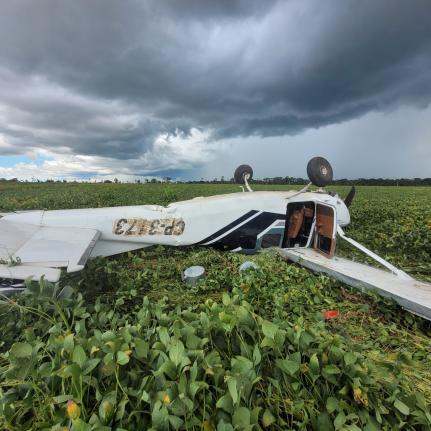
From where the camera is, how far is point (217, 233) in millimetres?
5832

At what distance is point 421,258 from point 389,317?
162 inches

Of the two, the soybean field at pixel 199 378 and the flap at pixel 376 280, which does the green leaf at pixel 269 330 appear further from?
the flap at pixel 376 280

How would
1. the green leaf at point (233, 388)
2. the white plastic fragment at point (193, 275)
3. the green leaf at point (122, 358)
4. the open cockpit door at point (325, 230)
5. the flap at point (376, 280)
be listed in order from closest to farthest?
the green leaf at point (233, 388)
the green leaf at point (122, 358)
the flap at point (376, 280)
the white plastic fragment at point (193, 275)
the open cockpit door at point (325, 230)

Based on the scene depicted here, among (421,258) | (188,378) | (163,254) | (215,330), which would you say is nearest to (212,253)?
(163,254)

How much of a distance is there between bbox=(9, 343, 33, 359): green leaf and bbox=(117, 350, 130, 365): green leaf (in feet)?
1.90

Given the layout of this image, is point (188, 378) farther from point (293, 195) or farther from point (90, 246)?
point (293, 195)

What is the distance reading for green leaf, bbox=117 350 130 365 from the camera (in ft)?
5.36

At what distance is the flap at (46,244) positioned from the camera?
11.1 feet

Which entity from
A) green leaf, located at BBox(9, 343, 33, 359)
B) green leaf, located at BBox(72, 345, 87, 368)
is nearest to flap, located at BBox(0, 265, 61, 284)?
green leaf, located at BBox(9, 343, 33, 359)

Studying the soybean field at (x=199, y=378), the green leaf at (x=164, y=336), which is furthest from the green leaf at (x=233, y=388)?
the green leaf at (x=164, y=336)

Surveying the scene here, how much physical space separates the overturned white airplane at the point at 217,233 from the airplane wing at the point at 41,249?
0.03 ft

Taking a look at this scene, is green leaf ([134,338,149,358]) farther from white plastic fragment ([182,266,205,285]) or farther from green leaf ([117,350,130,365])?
white plastic fragment ([182,266,205,285])

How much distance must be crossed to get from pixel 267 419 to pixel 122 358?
910mm

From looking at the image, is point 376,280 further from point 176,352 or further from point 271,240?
point 176,352
